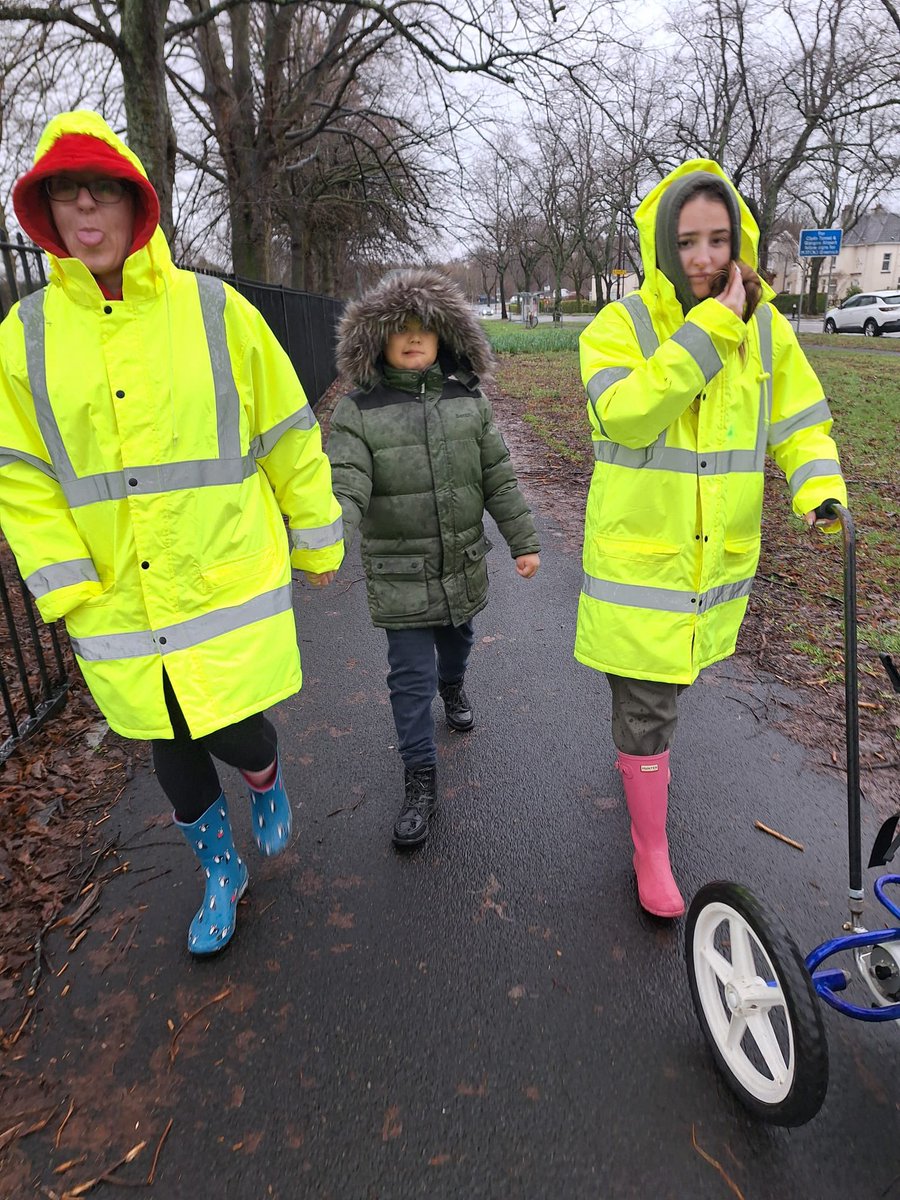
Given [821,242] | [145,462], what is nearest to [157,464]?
[145,462]

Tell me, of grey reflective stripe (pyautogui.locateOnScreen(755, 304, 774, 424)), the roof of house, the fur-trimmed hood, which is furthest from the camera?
the roof of house

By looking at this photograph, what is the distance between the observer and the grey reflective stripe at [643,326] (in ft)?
7.25

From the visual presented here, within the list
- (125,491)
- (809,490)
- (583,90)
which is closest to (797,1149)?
(809,490)

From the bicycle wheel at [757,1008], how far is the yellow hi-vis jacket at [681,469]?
0.70 metres

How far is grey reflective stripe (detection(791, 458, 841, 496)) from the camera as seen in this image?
220cm

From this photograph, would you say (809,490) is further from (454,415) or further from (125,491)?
(125,491)

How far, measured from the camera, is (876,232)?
239 feet

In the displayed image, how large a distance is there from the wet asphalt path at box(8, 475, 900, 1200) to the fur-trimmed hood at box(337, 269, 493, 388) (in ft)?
5.29

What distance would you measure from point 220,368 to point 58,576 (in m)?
0.66

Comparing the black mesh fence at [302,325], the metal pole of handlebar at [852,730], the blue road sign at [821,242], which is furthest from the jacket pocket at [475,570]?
the blue road sign at [821,242]

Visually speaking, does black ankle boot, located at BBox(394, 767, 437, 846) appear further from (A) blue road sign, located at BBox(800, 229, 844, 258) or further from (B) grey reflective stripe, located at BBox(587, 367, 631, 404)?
(A) blue road sign, located at BBox(800, 229, 844, 258)

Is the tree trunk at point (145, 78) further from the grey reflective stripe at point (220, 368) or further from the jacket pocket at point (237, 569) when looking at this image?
the jacket pocket at point (237, 569)

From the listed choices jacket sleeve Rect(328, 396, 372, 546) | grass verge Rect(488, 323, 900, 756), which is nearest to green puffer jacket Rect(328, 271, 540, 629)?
jacket sleeve Rect(328, 396, 372, 546)

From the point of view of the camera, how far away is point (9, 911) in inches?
98.2
